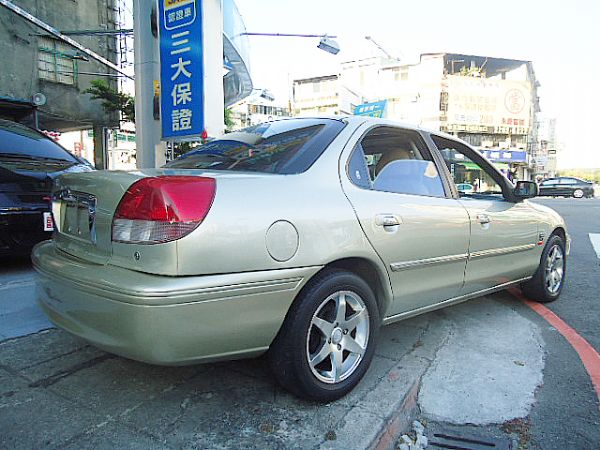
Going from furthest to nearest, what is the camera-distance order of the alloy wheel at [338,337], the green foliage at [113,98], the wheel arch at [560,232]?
the green foliage at [113,98]
the wheel arch at [560,232]
the alloy wheel at [338,337]

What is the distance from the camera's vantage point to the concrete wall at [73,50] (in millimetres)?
14141

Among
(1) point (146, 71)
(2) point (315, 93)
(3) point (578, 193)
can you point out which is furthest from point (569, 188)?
(1) point (146, 71)

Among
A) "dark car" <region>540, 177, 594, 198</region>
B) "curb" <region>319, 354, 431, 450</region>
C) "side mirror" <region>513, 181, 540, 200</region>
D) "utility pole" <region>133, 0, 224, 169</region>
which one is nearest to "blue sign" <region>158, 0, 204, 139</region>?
"utility pole" <region>133, 0, 224, 169</region>

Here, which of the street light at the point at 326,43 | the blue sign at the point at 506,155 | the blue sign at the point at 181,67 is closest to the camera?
the blue sign at the point at 181,67

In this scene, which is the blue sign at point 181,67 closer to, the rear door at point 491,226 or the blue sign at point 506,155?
the rear door at point 491,226

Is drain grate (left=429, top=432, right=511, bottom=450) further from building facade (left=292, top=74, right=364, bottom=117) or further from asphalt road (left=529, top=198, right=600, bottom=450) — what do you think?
building facade (left=292, top=74, right=364, bottom=117)

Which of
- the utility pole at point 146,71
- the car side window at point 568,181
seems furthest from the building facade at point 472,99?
the utility pole at point 146,71

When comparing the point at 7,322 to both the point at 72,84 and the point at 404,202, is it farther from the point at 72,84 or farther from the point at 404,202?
the point at 72,84

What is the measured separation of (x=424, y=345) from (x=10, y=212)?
11.8ft

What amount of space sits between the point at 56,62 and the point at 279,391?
57.2 ft

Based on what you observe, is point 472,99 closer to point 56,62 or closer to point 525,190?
point 56,62

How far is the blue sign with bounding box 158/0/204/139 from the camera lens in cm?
613

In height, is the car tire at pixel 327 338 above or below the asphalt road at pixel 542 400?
above

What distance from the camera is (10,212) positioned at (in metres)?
3.83
